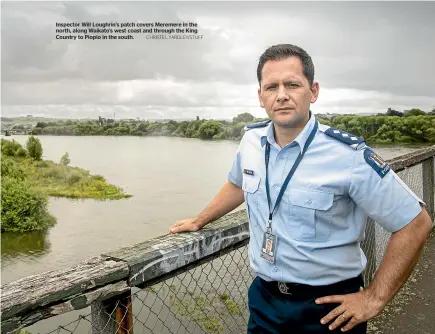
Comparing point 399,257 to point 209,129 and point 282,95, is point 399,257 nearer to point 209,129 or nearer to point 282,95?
point 282,95

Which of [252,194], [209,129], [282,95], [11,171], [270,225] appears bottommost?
[11,171]

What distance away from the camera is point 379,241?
3.81 m

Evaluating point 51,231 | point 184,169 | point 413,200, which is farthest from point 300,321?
point 184,169

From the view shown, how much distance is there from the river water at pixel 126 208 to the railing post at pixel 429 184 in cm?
52

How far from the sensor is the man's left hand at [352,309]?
5.38ft

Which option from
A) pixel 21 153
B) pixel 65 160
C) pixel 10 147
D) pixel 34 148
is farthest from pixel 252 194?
pixel 10 147

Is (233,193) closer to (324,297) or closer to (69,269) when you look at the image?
(324,297)

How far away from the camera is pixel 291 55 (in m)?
1.76

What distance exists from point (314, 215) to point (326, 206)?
0.06m

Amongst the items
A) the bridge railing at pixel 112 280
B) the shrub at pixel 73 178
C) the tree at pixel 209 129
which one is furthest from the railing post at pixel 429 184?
the tree at pixel 209 129

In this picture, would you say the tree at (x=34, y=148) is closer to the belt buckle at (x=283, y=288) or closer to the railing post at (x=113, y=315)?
the railing post at (x=113, y=315)

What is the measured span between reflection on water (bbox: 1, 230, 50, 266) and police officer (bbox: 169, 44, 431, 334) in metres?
27.4

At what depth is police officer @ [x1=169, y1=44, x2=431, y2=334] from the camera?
63.2 inches

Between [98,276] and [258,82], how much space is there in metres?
1.04
